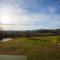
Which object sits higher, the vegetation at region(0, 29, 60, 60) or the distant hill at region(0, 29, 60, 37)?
the distant hill at region(0, 29, 60, 37)

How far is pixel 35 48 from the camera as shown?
8.72 feet

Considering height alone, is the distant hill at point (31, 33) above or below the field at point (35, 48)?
above

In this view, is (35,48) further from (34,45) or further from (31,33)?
(31,33)

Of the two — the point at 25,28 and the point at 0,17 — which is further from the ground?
the point at 0,17

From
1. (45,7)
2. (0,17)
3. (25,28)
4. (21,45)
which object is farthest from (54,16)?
(0,17)

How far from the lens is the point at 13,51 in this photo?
2684mm

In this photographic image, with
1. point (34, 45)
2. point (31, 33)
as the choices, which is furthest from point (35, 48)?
point (31, 33)

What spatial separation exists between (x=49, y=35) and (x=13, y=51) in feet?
1.96

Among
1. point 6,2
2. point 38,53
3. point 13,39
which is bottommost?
point 38,53

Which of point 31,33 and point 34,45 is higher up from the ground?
point 31,33

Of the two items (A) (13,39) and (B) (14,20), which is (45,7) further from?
(A) (13,39)

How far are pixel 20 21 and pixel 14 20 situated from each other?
0.10 m

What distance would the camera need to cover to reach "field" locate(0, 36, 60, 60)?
261 cm

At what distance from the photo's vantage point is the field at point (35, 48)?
261 centimetres
